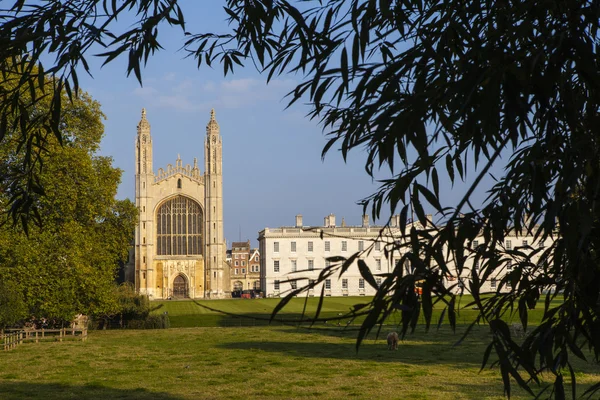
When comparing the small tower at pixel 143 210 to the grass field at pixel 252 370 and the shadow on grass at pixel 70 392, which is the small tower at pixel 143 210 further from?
the shadow on grass at pixel 70 392

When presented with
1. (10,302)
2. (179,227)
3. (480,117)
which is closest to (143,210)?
(179,227)

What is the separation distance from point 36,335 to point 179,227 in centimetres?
4551

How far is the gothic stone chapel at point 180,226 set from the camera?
235 feet

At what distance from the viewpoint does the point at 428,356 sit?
21125 millimetres

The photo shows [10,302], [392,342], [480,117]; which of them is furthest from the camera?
[10,302]

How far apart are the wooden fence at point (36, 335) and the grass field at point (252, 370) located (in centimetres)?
57

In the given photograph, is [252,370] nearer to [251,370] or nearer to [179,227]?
[251,370]

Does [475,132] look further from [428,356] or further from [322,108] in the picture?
[428,356]

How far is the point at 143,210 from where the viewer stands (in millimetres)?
71875

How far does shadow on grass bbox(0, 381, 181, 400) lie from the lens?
14.0 meters

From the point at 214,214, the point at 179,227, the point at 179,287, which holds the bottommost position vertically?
the point at 179,287

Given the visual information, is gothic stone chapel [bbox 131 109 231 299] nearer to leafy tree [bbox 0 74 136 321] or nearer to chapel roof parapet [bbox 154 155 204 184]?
chapel roof parapet [bbox 154 155 204 184]

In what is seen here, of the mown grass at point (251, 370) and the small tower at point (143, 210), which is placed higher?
the small tower at point (143, 210)

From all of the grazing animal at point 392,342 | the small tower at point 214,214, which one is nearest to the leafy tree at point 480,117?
the grazing animal at point 392,342
